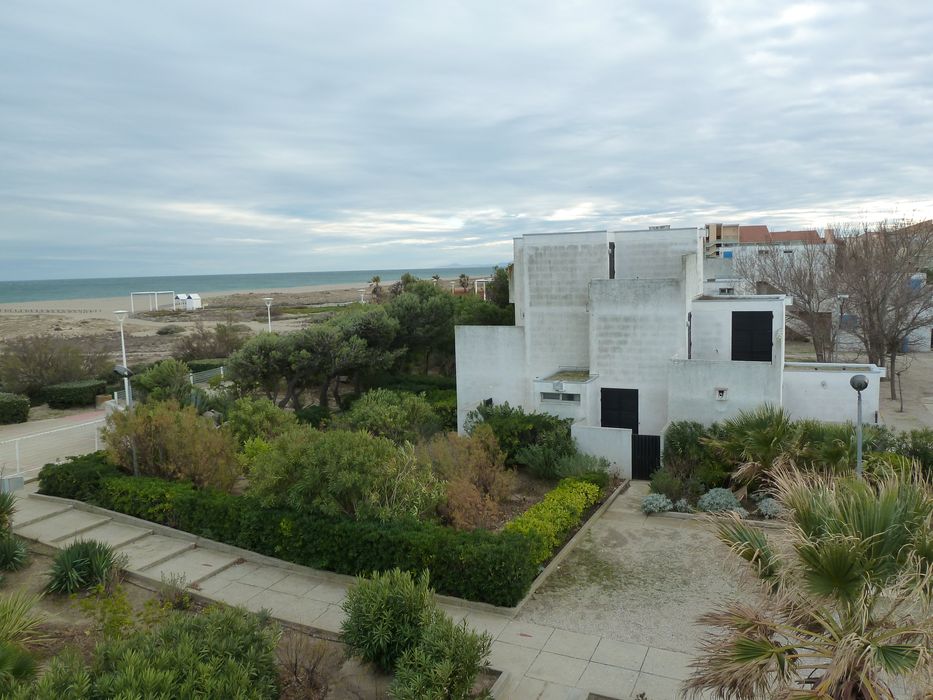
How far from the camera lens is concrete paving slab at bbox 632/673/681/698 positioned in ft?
24.2

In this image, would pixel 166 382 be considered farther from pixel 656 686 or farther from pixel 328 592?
pixel 656 686

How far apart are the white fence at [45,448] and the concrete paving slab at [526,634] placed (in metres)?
13.0

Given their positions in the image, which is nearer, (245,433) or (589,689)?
(589,689)

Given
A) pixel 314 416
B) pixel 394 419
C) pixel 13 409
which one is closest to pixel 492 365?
pixel 394 419

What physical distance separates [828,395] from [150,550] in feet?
55.3

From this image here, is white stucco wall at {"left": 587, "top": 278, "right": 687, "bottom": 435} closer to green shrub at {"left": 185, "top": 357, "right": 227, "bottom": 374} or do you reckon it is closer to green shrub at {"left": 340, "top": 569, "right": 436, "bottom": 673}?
green shrub at {"left": 340, "top": 569, "right": 436, "bottom": 673}

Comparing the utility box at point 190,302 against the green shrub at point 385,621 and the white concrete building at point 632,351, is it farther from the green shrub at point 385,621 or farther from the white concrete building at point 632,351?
the green shrub at point 385,621

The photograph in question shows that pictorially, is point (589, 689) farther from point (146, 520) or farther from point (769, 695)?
point (146, 520)

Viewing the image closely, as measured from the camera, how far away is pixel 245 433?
16547mm

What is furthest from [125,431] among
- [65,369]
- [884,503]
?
[65,369]

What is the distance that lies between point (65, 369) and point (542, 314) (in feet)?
69.6

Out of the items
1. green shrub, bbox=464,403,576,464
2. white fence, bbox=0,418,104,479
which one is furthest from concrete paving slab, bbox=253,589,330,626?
white fence, bbox=0,418,104,479

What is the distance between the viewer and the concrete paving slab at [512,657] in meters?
8.05

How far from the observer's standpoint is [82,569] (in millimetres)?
10062
